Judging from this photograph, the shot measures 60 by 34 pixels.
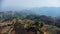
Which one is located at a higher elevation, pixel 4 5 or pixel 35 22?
pixel 4 5

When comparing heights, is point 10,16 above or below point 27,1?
below

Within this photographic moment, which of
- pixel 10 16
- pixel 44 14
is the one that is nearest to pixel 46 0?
pixel 44 14

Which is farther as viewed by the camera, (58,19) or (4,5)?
(4,5)

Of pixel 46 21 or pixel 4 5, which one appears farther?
pixel 4 5

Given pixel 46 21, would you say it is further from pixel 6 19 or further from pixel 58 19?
pixel 6 19

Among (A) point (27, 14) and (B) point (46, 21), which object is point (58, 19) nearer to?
(B) point (46, 21)

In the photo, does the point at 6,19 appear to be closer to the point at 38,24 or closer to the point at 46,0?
the point at 38,24

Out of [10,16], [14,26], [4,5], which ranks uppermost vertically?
[4,5]

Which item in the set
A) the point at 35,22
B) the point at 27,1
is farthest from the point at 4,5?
the point at 35,22
